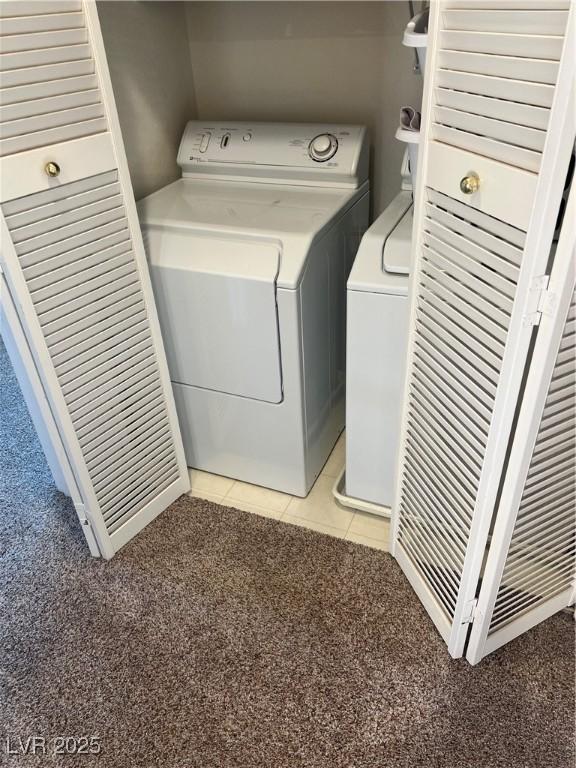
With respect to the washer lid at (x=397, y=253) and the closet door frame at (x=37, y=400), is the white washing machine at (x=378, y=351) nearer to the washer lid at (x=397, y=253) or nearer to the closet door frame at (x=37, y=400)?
the washer lid at (x=397, y=253)

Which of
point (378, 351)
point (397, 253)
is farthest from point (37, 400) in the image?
point (397, 253)

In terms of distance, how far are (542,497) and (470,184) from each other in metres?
0.72

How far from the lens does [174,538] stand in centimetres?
198

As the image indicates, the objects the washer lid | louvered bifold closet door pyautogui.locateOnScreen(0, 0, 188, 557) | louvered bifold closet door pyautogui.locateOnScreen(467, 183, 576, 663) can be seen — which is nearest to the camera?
louvered bifold closet door pyautogui.locateOnScreen(467, 183, 576, 663)

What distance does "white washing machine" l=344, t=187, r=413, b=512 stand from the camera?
163 cm

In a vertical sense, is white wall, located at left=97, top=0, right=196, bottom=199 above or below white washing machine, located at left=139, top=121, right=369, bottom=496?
above

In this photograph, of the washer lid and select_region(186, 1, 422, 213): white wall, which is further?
select_region(186, 1, 422, 213): white wall

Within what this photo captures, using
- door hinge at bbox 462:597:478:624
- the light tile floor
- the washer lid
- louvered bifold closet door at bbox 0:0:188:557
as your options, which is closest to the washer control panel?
the washer lid

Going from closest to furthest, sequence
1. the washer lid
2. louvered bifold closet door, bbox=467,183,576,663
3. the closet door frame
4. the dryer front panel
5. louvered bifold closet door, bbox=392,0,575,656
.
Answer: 1. louvered bifold closet door, bbox=392,0,575,656
2. louvered bifold closet door, bbox=467,183,576,663
3. the closet door frame
4. the washer lid
5. the dryer front panel

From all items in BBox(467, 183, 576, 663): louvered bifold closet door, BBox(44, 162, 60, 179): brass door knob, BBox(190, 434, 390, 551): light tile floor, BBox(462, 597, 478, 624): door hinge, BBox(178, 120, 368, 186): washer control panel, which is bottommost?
BBox(190, 434, 390, 551): light tile floor

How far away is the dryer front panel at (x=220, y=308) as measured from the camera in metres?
1.75

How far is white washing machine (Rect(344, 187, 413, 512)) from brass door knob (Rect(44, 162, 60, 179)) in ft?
2.64

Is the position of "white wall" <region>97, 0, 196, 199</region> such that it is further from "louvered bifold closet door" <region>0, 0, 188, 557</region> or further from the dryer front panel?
"louvered bifold closet door" <region>0, 0, 188, 557</region>

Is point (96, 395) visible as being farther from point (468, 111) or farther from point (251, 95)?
point (251, 95)
